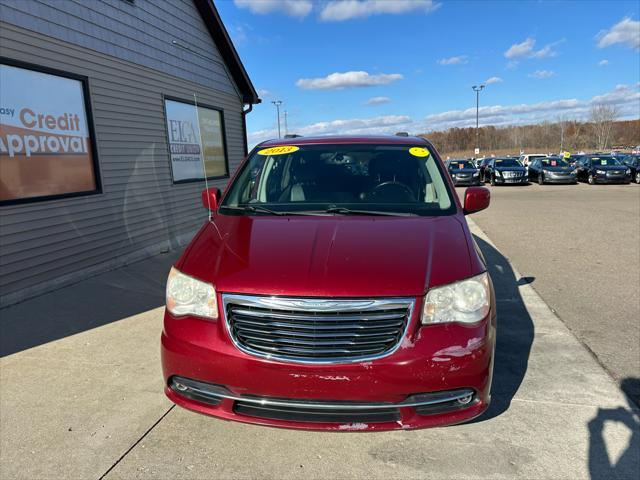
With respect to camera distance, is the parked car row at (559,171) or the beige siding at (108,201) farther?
the parked car row at (559,171)

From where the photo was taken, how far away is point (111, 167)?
6.92 m

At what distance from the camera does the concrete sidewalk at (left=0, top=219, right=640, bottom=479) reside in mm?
2381

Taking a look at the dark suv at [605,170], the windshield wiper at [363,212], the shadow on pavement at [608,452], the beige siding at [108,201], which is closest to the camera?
the shadow on pavement at [608,452]

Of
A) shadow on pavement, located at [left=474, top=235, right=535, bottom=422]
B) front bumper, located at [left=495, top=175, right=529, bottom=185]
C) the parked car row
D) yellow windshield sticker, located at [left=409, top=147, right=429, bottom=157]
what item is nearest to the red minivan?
shadow on pavement, located at [left=474, top=235, right=535, bottom=422]

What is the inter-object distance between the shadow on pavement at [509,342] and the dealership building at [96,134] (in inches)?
116

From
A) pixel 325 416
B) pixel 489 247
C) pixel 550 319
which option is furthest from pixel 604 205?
pixel 325 416

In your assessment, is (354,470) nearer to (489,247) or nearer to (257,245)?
(257,245)

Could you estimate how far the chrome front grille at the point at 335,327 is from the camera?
2.15 m

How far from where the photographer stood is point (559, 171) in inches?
929

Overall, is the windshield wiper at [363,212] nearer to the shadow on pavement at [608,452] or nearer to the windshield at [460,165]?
the shadow on pavement at [608,452]

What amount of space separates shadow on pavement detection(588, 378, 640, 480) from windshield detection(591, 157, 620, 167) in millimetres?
24778

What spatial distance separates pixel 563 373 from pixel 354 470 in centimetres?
192

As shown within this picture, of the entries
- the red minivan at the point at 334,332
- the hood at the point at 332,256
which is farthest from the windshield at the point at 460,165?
the red minivan at the point at 334,332

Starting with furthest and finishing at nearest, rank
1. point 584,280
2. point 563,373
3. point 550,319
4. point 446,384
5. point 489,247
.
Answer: point 489,247
point 584,280
point 550,319
point 563,373
point 446,384
